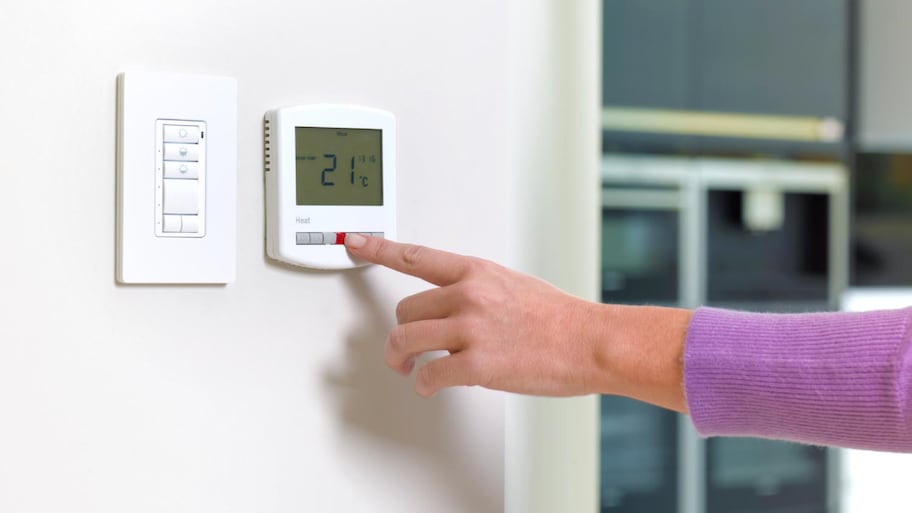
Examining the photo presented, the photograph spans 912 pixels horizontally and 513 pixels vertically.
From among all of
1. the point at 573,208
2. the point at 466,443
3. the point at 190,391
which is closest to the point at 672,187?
the point at 573,208

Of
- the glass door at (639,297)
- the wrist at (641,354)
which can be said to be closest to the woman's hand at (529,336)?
the wrist at (641,354)

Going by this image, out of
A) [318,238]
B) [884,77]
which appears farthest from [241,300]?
[884,77]

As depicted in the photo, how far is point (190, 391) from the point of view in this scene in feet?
2.08

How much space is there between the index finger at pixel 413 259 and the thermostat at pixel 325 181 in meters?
0.01

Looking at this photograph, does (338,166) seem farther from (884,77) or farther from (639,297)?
(884,77)

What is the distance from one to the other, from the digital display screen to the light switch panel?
46 millimetres

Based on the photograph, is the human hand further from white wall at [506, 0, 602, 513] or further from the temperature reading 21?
white wall at [506, 0, 602, 513]

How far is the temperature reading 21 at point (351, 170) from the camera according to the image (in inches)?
25.7

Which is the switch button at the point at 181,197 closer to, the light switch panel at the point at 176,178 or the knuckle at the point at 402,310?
the light switch panel at the point at 176,178

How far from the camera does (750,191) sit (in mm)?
2289

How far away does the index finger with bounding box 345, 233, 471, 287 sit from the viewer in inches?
25.4

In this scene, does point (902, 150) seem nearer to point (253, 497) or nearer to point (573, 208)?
point (573, 208)

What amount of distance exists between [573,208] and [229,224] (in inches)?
13.2

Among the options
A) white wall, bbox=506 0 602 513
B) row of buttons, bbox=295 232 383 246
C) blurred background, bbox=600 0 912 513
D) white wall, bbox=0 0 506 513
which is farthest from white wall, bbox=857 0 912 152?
row of buttons, bbox=295 232 383 246
